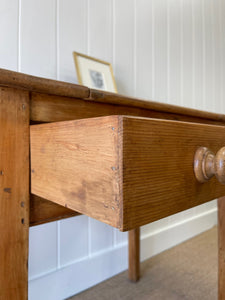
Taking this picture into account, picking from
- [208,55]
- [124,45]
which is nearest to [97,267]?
[124,45]

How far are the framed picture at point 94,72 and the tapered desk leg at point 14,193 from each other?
55cm

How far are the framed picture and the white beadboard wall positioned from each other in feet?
0.20

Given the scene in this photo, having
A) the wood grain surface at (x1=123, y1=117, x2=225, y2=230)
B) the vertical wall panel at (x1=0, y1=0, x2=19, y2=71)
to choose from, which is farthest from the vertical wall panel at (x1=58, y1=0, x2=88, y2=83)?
the wood grain surface at (x1=123, y1=117, x2=225, y2=230)

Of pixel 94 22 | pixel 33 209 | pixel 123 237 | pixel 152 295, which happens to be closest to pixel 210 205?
pixel 123 237

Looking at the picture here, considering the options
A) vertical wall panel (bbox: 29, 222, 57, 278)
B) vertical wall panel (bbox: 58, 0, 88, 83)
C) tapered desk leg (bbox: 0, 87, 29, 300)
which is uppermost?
vertical wall panel (bbox: 58, 0, 88, 83)

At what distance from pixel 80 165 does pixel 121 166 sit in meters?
0.09

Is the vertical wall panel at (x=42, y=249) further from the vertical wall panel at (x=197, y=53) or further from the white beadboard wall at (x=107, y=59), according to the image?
the vertical wall panel at (x=197, y=53)

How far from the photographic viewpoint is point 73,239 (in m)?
1.02

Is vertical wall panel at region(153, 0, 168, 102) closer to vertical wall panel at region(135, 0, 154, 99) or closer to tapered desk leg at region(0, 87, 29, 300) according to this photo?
vertical wall panel at region(135, 0, 154, 99)

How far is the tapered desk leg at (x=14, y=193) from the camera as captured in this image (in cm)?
40

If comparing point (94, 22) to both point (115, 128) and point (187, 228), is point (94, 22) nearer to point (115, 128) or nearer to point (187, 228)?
point (115, 128)

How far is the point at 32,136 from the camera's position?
437 millimetres

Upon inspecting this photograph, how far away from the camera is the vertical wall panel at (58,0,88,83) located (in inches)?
38.0

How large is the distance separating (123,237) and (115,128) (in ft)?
3.43
